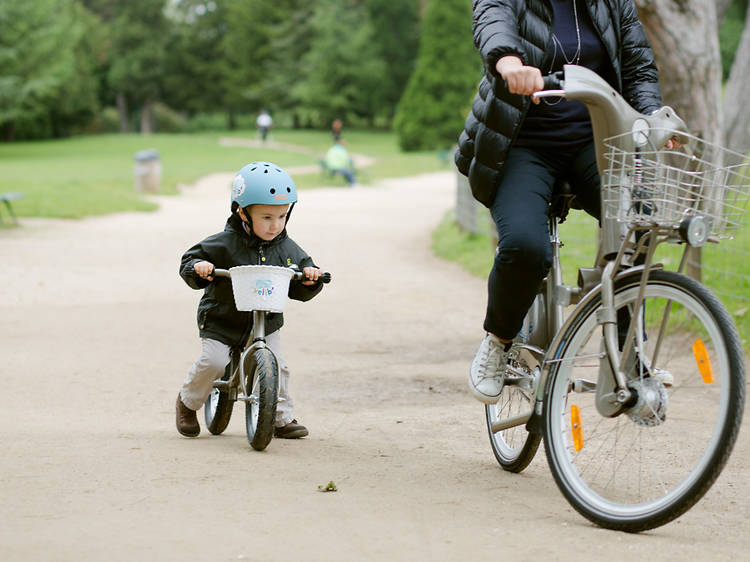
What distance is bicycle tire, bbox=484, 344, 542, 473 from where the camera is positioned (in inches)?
163

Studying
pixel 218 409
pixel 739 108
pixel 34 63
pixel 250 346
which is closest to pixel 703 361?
pixel 250 346

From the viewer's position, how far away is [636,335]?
344 centimetres

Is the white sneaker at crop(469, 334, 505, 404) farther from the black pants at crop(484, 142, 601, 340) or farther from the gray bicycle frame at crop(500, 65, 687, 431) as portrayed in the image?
the gray bicycle frame at crop(500, 65, 687, 431)

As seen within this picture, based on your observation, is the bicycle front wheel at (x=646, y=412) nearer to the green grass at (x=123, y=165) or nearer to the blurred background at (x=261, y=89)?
the blurred background at (x=261, y=89)

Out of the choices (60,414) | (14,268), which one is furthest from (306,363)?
(14,268)

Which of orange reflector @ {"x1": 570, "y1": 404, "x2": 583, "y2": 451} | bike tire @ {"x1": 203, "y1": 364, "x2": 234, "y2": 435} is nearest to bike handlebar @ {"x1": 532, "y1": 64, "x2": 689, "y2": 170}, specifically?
orange reflector @ {"x1": 570, "y1": 404, "x2": 583, "y2": 451}

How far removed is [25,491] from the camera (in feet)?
12.5

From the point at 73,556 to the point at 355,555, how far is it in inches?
30.7

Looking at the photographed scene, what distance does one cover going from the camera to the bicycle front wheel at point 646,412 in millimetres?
3102

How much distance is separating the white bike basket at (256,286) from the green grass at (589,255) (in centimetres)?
164

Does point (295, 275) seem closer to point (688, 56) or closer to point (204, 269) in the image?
point (204, 269)

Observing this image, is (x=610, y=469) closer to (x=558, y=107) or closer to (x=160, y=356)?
(x=558, y=107)

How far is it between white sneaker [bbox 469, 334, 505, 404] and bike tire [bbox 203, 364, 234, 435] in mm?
1441

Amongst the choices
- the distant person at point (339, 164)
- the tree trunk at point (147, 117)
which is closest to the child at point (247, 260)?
the distant person at point (339, 164)
